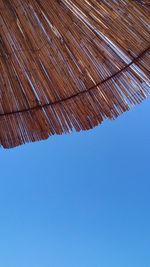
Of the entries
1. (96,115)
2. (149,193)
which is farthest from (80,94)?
(149,193)

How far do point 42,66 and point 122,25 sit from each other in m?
0.39

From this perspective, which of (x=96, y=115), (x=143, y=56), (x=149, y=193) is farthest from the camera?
(x=149, y=193)

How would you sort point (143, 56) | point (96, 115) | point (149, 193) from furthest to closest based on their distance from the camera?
point (149, 193), point (96, 115), point (143, 56)

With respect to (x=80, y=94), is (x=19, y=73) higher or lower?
higher

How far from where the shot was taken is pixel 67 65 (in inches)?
64.1

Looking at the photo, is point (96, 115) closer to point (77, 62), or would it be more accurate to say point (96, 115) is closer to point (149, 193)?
point (77, 62)

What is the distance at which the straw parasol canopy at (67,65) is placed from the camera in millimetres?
1484

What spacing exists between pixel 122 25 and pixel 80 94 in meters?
0.33

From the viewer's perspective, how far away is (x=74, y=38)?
1596 mm

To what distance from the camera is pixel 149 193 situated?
25.2 ft

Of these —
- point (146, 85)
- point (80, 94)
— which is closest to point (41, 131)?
point (80, 94)

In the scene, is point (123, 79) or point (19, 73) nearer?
point (123, 79)

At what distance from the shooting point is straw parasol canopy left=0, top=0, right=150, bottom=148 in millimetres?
1484

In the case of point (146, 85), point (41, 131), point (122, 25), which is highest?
point (122, 25)
